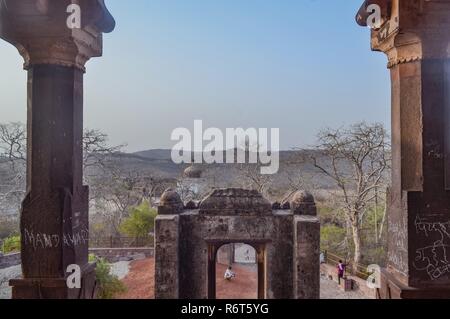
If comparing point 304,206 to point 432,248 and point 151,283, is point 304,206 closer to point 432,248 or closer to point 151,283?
point 432,248

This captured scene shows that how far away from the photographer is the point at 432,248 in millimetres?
4184

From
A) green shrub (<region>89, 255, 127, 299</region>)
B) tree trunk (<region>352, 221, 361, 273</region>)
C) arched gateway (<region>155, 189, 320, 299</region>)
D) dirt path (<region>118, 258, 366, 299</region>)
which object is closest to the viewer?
arched gateway (<region>155, 189, 320, 299</region>)

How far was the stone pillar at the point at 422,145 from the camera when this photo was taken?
4117 millimetres

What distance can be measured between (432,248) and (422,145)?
4.17ft

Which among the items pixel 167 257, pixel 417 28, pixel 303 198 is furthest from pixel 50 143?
pixel 417 28

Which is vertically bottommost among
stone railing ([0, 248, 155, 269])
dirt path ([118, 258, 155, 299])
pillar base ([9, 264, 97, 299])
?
dirt path ([118, 258, 155, 299])

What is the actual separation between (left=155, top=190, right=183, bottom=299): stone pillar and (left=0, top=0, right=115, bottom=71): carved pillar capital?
3.31 m

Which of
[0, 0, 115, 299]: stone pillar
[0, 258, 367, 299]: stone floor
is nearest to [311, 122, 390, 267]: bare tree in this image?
[0, 258, 367, 299]: stone floor

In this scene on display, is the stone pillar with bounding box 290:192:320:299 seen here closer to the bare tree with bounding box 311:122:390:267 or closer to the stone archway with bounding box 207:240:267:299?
the stone archway with bounding box 207:240:267:299

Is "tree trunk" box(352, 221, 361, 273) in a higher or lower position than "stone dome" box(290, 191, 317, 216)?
lower

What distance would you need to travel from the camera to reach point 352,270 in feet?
47.6

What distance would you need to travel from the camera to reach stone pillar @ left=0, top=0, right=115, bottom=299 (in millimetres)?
4242

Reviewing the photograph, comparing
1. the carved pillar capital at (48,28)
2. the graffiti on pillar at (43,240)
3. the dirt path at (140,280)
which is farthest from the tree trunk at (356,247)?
the carved pillar capital at (48,28)
